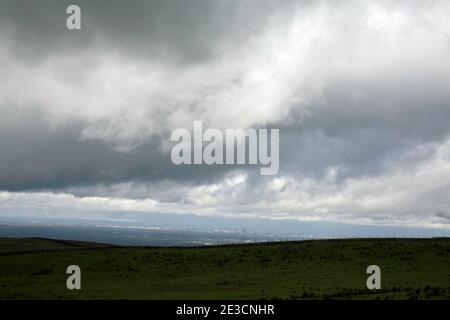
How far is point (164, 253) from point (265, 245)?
62.9 feet

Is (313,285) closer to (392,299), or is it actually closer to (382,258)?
(392,299)

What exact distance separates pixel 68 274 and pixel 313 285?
35.0 meters

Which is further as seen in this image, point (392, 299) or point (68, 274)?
point (68, 274)

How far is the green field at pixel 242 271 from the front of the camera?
4778 centimetres

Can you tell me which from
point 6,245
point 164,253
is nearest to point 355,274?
point 164,253

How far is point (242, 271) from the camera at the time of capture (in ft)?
220

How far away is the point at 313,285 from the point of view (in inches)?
2035

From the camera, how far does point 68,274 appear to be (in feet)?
221

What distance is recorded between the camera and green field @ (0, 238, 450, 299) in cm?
4778
